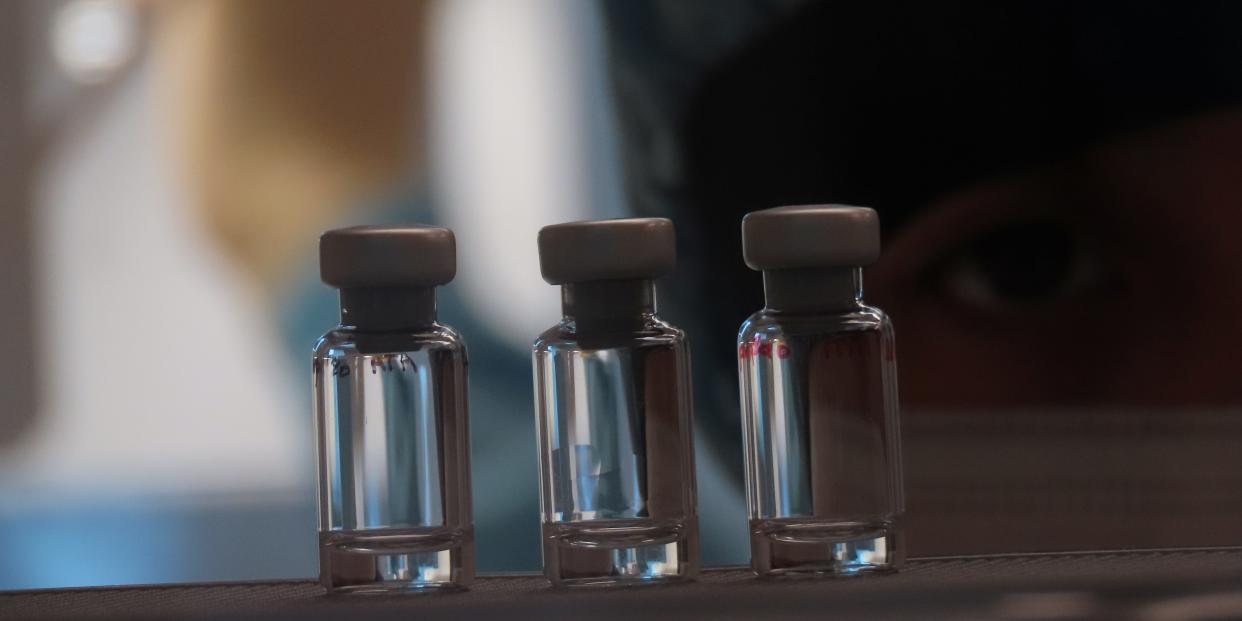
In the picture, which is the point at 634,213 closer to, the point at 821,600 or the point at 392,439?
the point at 392,439

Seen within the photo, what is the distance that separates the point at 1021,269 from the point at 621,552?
1079 mm

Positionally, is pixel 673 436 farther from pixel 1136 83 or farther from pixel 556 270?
pixel 1136 83

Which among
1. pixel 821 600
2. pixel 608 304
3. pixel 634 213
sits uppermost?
pixel 634 213

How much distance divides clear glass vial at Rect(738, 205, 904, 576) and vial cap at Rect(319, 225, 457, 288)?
0.12m

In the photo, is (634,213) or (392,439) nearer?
(392,439)

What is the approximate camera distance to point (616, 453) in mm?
564

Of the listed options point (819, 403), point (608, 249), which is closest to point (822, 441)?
point (819, 403)

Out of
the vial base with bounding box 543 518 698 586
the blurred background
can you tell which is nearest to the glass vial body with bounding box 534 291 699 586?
the vial base with bounding box 543 518 698 586

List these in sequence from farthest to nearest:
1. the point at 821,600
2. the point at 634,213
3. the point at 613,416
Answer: the point at 634,213
the point at 613,416
the point at 821,600

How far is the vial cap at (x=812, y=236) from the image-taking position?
1.71ft

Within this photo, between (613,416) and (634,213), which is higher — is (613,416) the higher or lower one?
the lower one

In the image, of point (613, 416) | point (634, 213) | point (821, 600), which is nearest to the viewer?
point (821, 600)

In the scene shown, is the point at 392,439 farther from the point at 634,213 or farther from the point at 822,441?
the point at 634,213

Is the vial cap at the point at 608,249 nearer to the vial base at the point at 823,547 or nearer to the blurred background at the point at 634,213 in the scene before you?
the vial base at the point at 823,547
